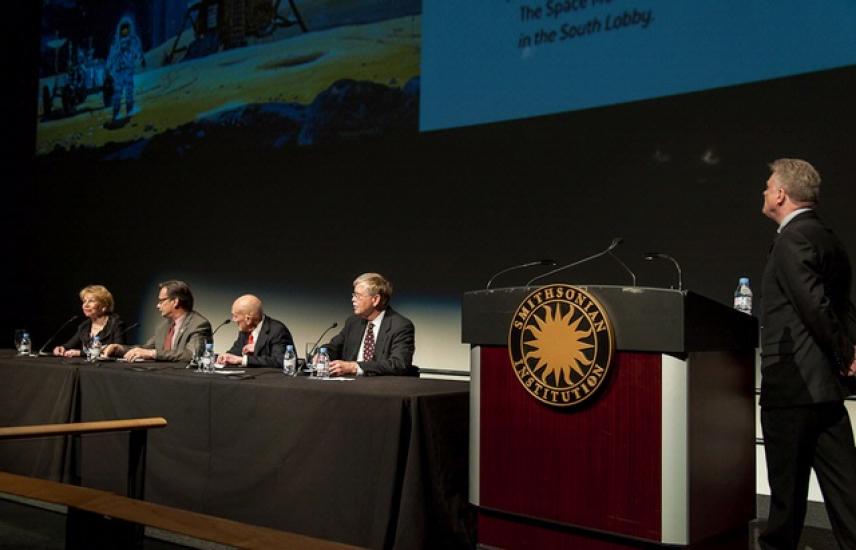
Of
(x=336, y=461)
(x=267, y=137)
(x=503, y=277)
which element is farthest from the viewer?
(x=267, y=137)

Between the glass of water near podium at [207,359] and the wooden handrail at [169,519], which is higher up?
the glass of water near podium at [207,359]

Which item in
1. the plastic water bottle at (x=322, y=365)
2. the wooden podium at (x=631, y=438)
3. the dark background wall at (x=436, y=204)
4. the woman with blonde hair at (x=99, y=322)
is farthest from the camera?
the woman with blonde hair at (x=99, y=322)

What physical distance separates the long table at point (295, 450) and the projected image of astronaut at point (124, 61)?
358 centimetres

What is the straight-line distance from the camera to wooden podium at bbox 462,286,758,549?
6.86 ft

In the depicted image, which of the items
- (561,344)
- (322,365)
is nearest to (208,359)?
(322,365)

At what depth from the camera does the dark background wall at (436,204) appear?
13.0 feet

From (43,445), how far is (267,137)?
2.68 metres

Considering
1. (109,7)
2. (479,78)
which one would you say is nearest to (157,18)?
(109,7)

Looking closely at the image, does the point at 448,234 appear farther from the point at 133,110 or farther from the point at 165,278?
the point at 133,110

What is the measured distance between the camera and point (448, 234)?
4996 millimetres

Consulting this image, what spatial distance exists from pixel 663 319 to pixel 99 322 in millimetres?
4075

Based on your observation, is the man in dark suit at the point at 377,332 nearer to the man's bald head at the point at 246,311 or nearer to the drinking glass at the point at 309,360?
the drinking glass at the point at 309,360

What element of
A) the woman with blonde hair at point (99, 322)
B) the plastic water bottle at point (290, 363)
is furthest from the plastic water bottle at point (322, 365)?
the woman with blonde hair at point (99, 322)

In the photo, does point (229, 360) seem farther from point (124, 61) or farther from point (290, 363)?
point (124, 61)
